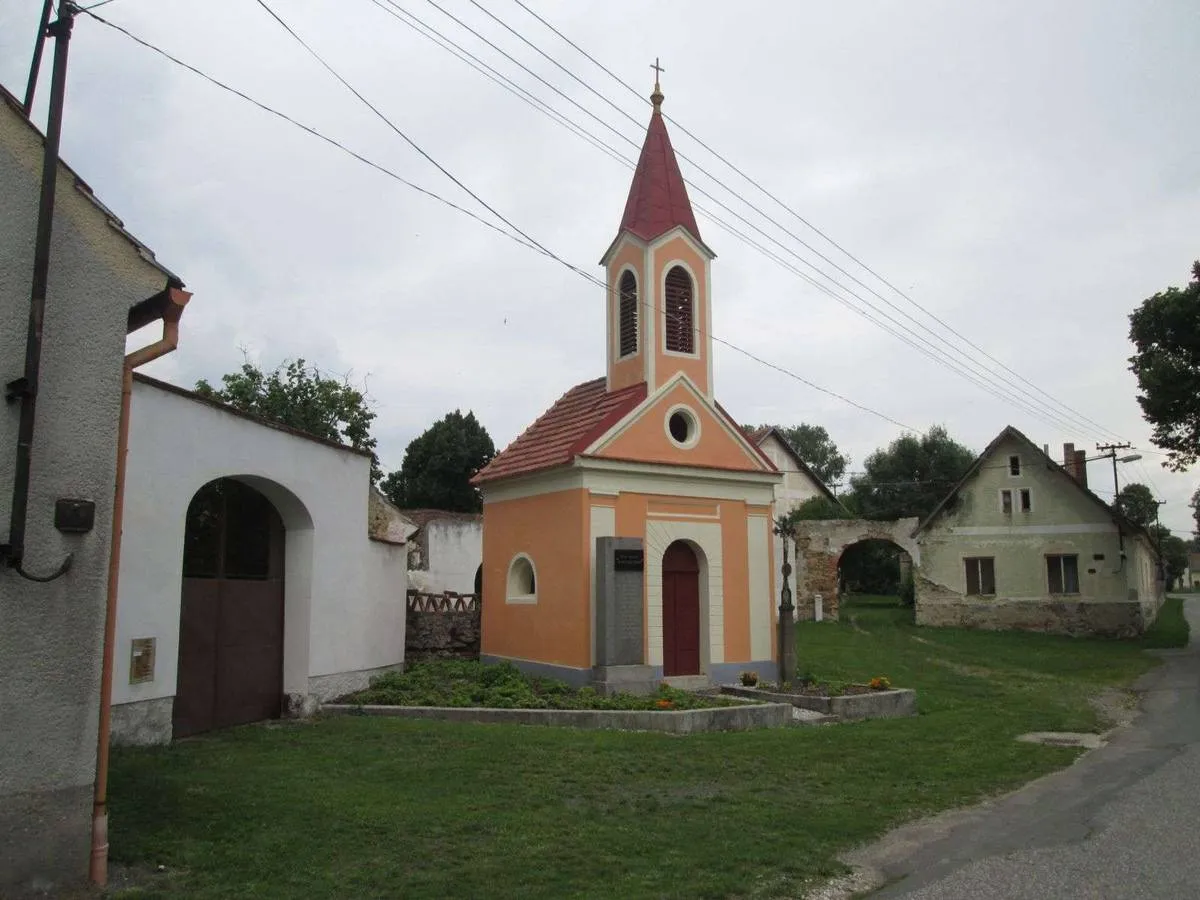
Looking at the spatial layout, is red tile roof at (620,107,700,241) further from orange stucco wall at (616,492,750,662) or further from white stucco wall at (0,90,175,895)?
white stucco wall at (0,90,175,895)

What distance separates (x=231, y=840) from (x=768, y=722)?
8.73 m

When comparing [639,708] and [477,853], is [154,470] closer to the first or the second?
[477,853]

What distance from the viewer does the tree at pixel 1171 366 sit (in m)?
25.8

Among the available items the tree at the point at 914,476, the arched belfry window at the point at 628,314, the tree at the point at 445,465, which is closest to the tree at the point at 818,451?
the tree at the point at 914,476

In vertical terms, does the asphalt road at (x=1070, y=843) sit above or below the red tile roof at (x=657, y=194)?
below

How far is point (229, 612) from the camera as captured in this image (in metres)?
12.8

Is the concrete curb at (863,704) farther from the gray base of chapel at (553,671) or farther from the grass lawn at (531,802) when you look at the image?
the gray base of chapel at (553,671)

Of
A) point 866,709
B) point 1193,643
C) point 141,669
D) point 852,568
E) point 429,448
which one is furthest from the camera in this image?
point 852,568

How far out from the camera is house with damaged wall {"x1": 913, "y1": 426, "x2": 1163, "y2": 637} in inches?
1244

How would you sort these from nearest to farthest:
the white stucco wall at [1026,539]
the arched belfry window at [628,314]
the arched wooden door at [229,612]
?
the arched wooden door at [229,612], the arched belfry window at [628,314], the white stucco wall at [1026,539]

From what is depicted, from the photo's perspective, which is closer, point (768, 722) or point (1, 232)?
point (1, 232)

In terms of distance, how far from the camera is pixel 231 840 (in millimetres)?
7023

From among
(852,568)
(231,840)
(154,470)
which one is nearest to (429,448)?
(852,568)

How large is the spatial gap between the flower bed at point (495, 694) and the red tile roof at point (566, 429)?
12.7 ft
